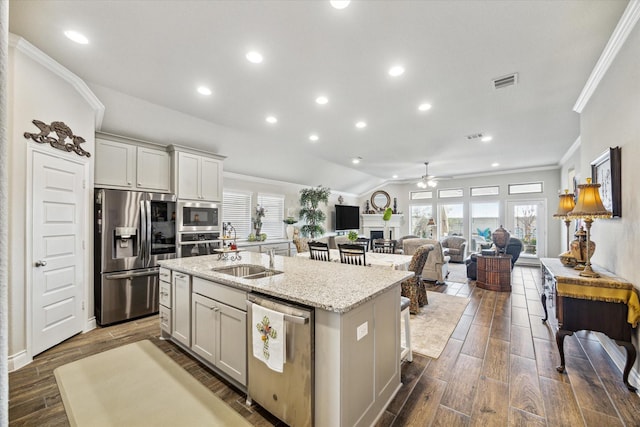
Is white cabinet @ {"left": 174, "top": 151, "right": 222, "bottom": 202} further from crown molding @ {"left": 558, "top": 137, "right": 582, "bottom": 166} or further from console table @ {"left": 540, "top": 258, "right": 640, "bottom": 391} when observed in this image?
crown molding @ {"left": 558, "top": 137, "right": 582, "bottom": 166}

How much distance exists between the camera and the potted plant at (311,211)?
782 centimetres

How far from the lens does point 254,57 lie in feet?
8.54

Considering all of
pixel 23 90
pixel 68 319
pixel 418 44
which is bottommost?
pixel 68 319

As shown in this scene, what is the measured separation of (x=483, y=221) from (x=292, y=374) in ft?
29.3

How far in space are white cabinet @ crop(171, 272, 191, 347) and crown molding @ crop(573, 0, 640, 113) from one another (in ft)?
14.1

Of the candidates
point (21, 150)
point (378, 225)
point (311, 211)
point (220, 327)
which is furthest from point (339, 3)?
point (378, 225)

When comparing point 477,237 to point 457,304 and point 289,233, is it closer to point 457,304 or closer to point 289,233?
point 457,304

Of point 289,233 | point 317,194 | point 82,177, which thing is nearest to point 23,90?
point 82,177

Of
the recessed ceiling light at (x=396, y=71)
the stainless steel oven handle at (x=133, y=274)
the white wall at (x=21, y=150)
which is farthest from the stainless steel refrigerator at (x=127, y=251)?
the recessed ceiling light at (x=396, y=71)

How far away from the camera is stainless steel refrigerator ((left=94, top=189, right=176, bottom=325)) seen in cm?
346

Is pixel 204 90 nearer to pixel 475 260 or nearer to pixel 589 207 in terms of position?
pixel 589 207

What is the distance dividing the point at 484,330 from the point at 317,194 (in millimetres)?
5428

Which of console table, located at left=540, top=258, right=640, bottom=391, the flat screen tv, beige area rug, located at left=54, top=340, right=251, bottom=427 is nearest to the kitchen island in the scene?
beige area rug, located at left=54, top=340, right=251, bottom=427

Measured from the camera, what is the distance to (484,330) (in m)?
3.37
